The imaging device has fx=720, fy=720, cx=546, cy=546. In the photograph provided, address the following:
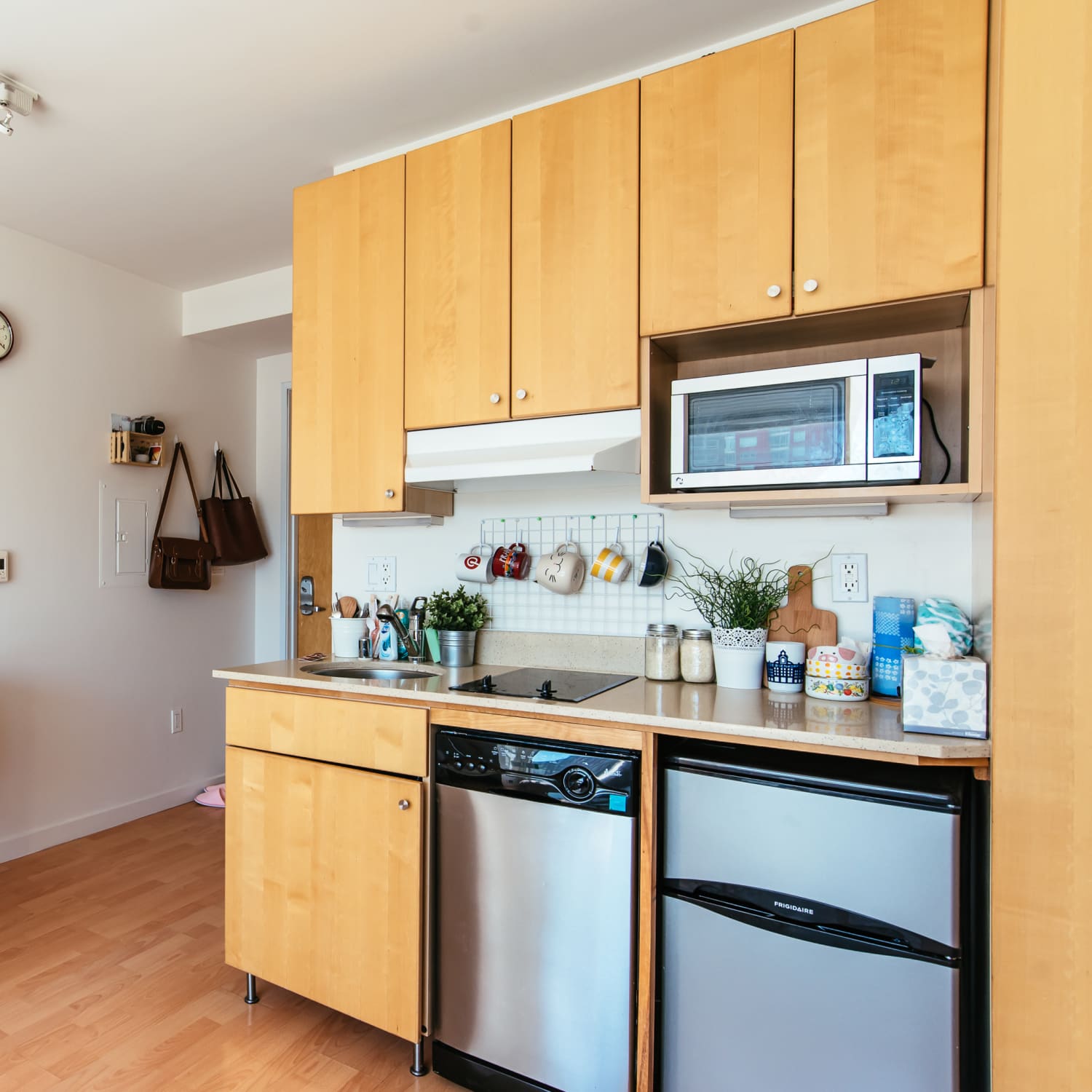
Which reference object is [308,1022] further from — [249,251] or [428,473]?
[249,251]

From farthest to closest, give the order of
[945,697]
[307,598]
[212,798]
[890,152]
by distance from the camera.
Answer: [307,598] < [212,798] < [890,152] < [945,697]

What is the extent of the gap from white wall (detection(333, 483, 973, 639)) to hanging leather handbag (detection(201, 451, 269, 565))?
1642mm

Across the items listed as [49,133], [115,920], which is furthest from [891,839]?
[49,133]

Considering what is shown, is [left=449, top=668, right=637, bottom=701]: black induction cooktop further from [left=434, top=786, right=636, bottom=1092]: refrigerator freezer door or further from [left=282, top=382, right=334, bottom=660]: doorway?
[left=282, top=382, right=334, bottom=660]: doorway

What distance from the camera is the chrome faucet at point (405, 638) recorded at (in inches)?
91.9

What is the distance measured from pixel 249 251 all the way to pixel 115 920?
107 inches

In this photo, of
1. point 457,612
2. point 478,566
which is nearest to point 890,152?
point 478,566

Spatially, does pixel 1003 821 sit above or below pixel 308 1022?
above

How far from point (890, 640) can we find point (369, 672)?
146 centimetres

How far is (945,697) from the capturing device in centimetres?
130

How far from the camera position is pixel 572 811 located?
1529 millimetres

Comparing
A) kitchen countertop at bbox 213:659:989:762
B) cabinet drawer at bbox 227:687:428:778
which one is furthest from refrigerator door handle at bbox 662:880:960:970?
cabinet drawer at bbox 227:687:428:778

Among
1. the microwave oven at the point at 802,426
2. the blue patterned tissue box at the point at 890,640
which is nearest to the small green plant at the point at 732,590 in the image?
the blue patterned tissue box at the point at 890,640

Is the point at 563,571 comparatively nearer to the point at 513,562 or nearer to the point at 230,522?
the point at 513,562
